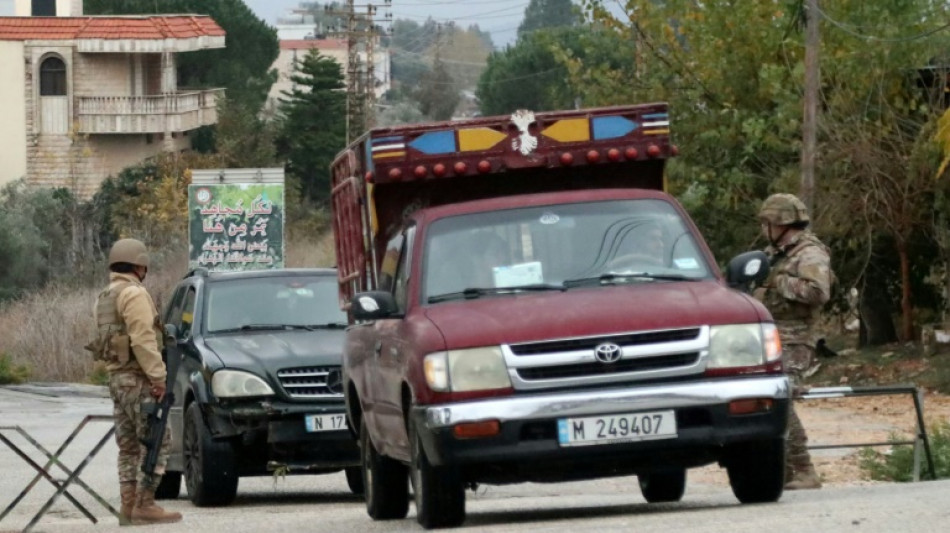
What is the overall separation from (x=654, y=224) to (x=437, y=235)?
3.80ft

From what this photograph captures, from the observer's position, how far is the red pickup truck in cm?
970

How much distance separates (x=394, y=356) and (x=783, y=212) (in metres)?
3.37

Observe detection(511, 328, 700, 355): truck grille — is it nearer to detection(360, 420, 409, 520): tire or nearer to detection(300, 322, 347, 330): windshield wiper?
detection(360, 420, 409, 520): tire

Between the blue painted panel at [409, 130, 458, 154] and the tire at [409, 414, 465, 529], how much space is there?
6.87 ft

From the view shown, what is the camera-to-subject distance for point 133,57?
8044 cm

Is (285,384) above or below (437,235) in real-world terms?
below

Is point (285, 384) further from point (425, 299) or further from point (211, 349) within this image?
point (425, 299)

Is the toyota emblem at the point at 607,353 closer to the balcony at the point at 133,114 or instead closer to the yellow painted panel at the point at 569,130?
the yellow painted panel at the point at 569,130

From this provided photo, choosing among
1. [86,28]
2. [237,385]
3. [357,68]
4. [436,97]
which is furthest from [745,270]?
[436,97]

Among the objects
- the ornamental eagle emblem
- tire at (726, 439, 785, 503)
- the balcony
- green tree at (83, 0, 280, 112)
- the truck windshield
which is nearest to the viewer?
tire at (726, 439, 785, 503)

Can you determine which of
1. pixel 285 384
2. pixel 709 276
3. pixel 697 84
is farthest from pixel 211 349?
pixel 697 84

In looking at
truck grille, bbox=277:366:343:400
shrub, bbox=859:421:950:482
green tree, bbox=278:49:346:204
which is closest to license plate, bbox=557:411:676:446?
truck grille, bbox=277:366:343:400

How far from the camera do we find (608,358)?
9742 millimetres

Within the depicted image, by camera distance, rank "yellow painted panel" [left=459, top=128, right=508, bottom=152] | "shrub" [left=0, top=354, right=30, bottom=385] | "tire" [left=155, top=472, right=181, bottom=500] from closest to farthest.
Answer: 1. "yellow painted panel" [left=459, top=128, right=508, bottom=152]
2. "tire" [left=155, top=472, right=181, bottom=500]
3. "shrub" [left=0, top=354, right=30, bottom=385]
